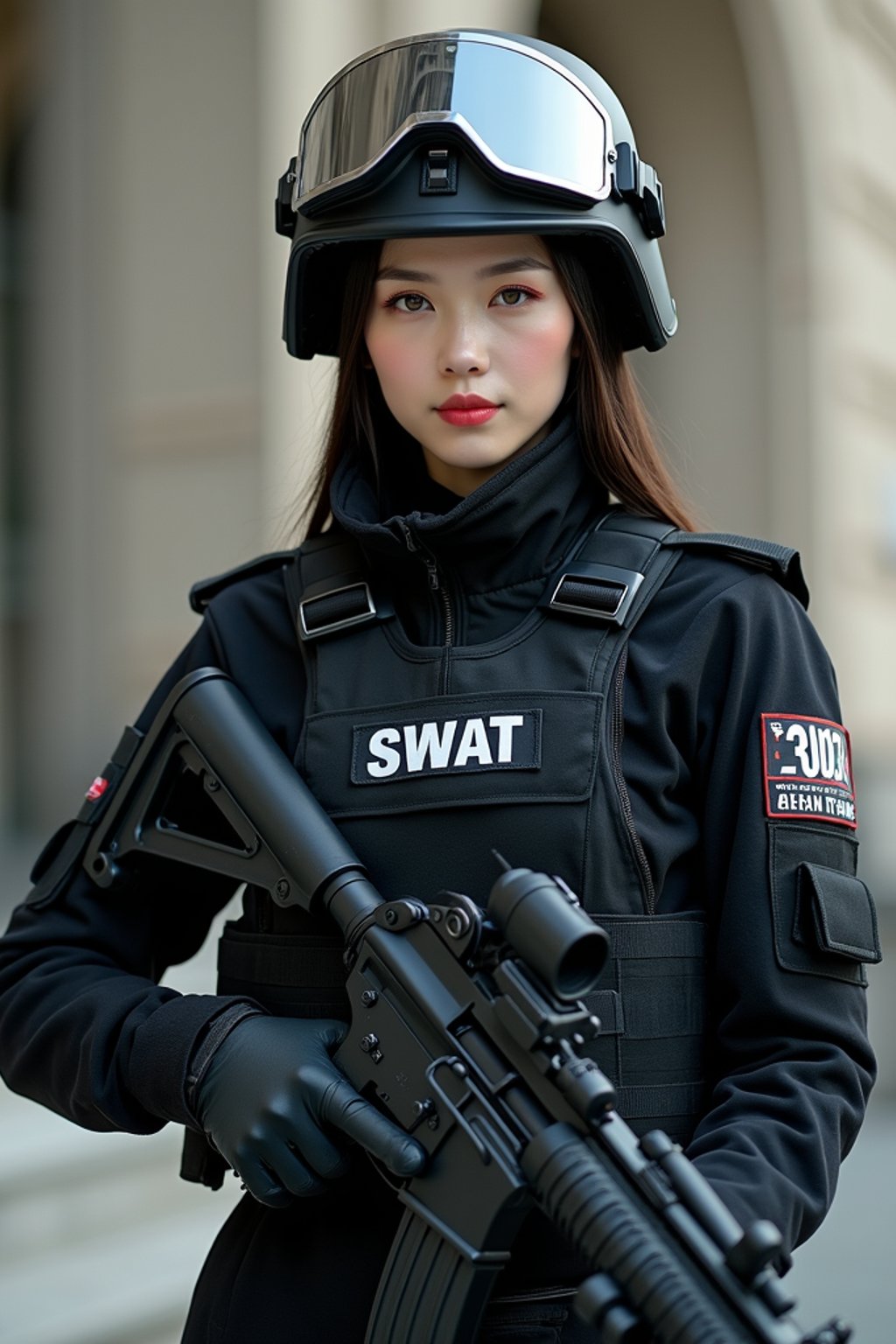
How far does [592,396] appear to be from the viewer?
151 centimetres

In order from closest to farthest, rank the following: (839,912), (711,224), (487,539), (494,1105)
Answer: (494,1105)
(839,912)
(487,539)
(711,224)

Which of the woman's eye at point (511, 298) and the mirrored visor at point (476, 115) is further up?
the mirrored visor at point (476, 115)

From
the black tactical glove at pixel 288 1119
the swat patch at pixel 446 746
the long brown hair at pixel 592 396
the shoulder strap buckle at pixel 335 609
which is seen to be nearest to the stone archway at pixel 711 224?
the long brown hair at pixel 592 396

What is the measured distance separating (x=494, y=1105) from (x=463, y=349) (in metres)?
0.65

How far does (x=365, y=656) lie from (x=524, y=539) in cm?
19

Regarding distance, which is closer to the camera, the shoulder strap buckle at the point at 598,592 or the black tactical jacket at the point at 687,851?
the black tactical jacket at the point at 687,851

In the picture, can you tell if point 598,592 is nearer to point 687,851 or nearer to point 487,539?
point 487,539

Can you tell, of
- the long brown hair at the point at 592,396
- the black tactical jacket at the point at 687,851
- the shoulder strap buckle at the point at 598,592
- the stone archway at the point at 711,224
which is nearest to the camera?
the black tactical jacket at the point at 687,851

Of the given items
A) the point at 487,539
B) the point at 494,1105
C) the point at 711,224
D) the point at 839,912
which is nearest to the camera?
the point at 494,1105

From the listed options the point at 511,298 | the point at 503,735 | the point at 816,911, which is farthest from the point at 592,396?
the point at 816,911

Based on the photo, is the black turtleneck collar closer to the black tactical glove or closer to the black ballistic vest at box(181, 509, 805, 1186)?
the black ballistic vest at box(181, 509, 805, 1186)

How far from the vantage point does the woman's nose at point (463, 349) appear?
4.67 feet

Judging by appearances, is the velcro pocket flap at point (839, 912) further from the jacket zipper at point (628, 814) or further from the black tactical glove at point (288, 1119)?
the black tactical glove at point (288, 1119)

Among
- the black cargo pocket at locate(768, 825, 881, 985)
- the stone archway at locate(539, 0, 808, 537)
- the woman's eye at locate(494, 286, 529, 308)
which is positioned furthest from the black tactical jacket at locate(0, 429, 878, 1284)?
the stone archway at locate(539, 0, 808, 537)
